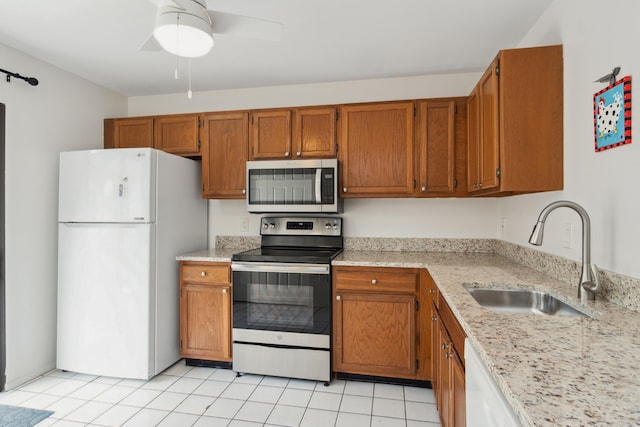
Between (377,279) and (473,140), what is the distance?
117 cm

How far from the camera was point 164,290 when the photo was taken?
99.2 inches

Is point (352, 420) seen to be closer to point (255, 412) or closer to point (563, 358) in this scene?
point (255, 412)

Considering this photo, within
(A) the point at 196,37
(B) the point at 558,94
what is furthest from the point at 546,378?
(A) the point at 196,37

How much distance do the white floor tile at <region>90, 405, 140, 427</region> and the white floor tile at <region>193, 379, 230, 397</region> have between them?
385 mm

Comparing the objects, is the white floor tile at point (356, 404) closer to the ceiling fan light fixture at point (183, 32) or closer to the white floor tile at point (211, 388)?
the white floor tile at point (211, 388)

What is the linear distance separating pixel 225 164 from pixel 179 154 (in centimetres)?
45

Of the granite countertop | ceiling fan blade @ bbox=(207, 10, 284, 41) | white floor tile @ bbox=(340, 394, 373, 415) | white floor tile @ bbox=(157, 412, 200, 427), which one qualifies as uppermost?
ceiling fan blade @ bbox=(207, 10, 284, 41)

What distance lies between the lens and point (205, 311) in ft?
8.54

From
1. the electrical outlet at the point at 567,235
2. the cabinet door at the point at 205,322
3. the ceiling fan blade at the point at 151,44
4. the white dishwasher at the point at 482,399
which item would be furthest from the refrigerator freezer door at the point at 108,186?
the electrical outlet at the point at 567,235

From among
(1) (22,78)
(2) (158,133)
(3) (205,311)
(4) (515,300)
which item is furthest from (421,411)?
(1) (22,78)

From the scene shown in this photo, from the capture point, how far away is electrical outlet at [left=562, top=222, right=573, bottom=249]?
162 cm

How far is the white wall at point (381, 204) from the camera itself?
110 inches

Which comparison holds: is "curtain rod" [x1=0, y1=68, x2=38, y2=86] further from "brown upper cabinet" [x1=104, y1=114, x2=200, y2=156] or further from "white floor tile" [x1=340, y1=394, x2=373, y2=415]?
"white floor tile" [x1=340, y1=394, x2=373, y2=415]

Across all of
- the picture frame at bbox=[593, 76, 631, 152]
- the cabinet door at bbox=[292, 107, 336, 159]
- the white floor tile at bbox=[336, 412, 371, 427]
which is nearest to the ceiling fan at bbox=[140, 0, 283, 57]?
the cabinet door at bbox=[292, 107, 336, 159]
